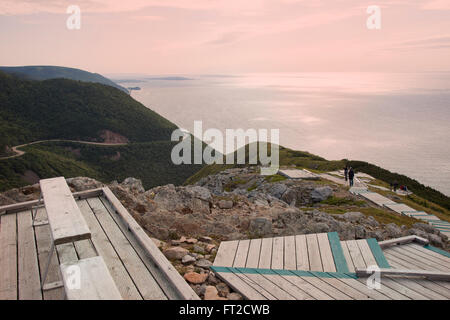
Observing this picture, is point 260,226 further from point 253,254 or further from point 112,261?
point 112,261

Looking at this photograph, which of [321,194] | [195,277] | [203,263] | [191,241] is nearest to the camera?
[195,277]

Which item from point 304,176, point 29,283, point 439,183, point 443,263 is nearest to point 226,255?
point 29,283

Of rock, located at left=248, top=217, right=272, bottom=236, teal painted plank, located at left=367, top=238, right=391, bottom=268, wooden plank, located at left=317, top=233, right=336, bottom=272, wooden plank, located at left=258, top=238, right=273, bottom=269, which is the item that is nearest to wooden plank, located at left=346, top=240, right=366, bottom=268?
teal painted plank, located at left=367, top=238, right=391, bottom=268

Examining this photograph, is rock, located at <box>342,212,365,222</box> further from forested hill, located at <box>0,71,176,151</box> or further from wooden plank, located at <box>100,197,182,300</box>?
forested hill, located at <box>0,71,176,151</box>

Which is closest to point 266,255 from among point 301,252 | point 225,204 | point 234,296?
point 301,252

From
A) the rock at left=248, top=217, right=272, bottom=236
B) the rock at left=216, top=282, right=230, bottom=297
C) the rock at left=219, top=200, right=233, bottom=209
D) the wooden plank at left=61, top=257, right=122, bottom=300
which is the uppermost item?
the wooden plank at left=61, top=257, right=122, bottom=300
